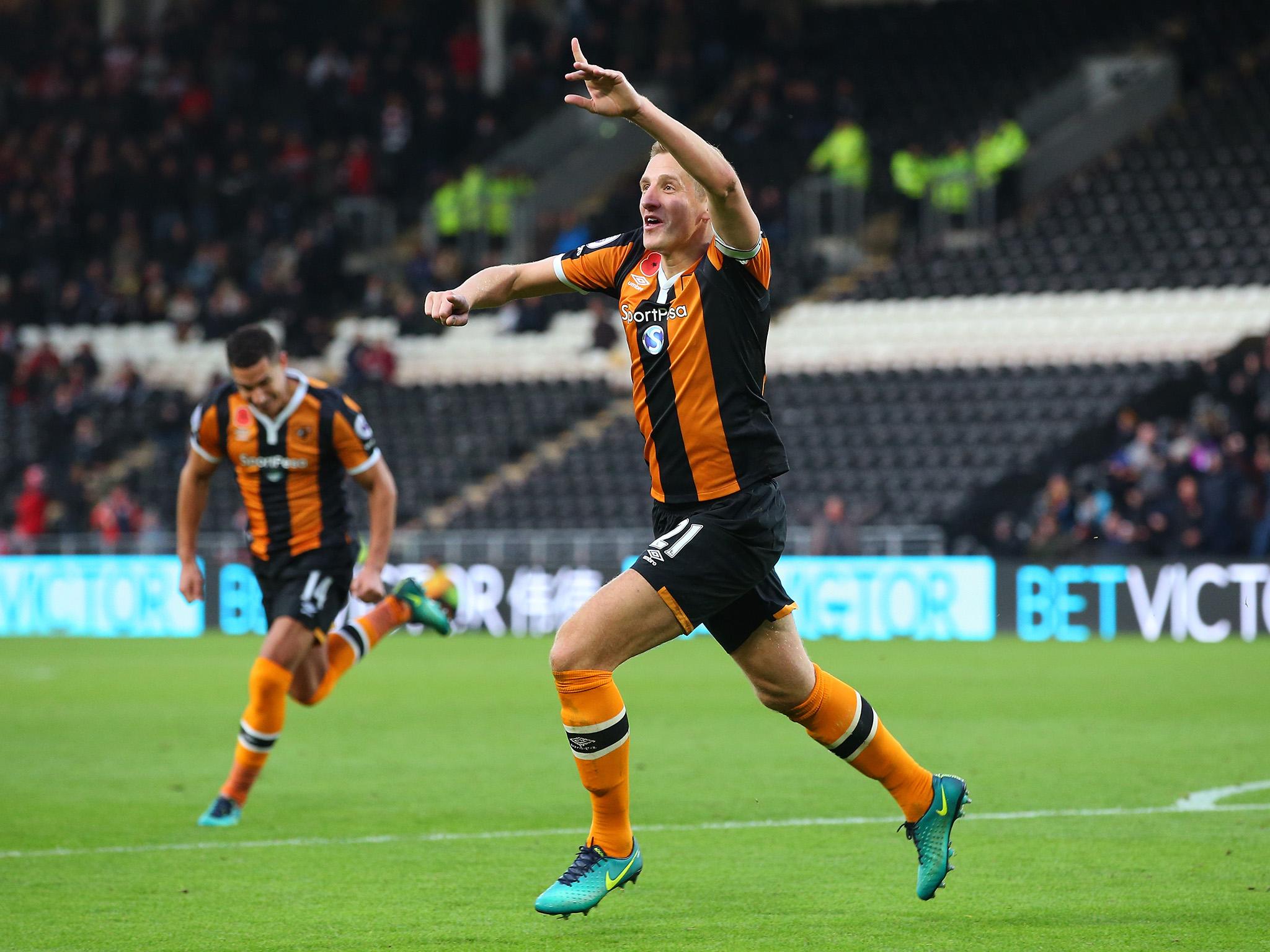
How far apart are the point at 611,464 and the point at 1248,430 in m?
8.79

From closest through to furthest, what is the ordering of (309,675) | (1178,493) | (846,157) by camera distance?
(309,675)
(1178,493)
(846,157)

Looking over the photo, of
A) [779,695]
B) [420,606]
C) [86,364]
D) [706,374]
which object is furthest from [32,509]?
[706,374]

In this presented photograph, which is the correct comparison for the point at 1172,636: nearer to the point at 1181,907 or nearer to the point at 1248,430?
the point at 1248,430

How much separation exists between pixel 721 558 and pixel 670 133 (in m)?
1.31

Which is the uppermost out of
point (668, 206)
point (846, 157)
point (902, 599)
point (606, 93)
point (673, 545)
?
point (846, 157)

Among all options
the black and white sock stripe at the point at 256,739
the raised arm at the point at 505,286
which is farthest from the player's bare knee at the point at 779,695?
the black and white sock stripe at the point at 256,739

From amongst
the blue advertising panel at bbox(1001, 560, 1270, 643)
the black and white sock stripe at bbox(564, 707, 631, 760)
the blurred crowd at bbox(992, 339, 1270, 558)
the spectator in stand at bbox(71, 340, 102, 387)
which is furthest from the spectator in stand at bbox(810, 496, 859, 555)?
the black and white sock stripe at bbox(564, 707, 631, 760)

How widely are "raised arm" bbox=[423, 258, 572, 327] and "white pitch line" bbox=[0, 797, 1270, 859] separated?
251 centimetres

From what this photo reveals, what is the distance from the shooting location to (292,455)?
860 centimetres

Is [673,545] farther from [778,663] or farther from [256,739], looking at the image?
[256,739]

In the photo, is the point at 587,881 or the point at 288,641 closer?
the point at 587,881

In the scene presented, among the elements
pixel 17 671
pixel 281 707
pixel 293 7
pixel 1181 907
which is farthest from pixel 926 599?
pixel 293 7

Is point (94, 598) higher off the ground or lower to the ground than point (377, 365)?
lower

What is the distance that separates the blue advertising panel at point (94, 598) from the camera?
2300 cm
